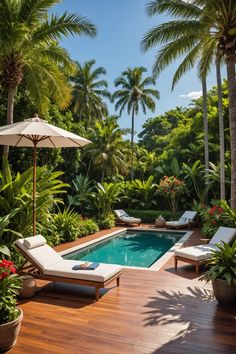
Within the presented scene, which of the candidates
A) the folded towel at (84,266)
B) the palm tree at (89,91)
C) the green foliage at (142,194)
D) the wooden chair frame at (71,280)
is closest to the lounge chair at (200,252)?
the wooden chair frame at (71,280)

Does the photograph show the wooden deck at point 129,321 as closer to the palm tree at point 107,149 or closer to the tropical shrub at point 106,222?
the tropical shrub at point 106,222

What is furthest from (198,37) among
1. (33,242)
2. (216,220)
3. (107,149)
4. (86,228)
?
(107,149)

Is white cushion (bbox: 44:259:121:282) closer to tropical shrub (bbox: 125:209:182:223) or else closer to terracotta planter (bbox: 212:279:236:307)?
terracotta planter (bbox: 212:279:236:307)

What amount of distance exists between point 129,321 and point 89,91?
90.7ft

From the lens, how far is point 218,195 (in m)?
16.9

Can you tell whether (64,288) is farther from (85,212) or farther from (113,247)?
(85,212)

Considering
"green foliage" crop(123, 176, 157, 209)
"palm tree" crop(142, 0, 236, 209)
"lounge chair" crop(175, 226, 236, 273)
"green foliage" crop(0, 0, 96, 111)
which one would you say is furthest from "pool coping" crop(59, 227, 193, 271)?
"green foliage" crop(0, 0, 96, 111)

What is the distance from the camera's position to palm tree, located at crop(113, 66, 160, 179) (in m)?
26.2

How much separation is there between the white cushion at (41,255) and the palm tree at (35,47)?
4370 mm

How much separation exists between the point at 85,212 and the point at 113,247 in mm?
5359

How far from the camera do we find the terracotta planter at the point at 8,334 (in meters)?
3.76

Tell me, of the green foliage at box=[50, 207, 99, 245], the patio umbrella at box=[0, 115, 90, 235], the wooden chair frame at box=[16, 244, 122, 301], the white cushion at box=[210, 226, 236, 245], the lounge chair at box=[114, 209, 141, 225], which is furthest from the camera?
the lounge chair at box=[114, 209, 141, 225]

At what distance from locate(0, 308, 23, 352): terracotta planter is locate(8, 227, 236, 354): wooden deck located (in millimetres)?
105

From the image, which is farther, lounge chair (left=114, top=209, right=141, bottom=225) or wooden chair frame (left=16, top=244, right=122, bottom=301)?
lounge chair (left=114, top=209, right=141, bottom=225)
